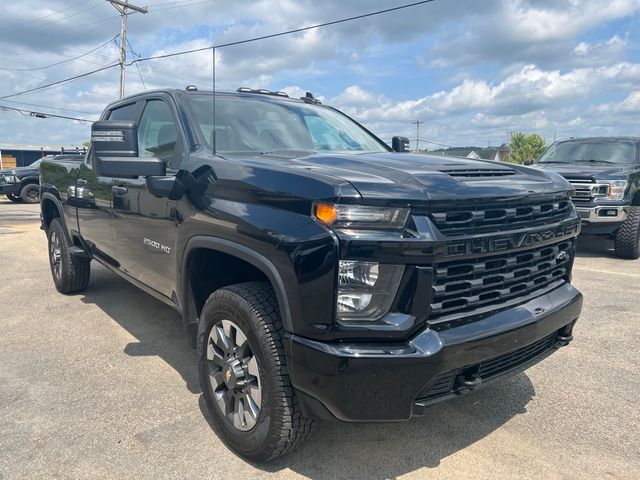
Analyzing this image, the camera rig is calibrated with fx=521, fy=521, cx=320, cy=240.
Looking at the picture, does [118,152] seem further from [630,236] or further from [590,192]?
[630,236]

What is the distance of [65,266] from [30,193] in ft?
47.9

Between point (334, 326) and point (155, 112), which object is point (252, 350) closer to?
point (334, 326)

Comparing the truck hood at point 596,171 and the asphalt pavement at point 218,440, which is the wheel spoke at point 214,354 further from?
the truck hood at point 596,171

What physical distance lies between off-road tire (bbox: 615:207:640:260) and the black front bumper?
654 centimetres

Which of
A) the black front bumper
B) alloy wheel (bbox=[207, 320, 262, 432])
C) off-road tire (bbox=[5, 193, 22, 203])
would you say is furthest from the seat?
off-road tire (bbox=[5, 193, 22, 203])

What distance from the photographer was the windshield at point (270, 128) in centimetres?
323

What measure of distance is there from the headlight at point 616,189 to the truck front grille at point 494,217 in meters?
5.81

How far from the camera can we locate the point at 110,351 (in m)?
3.95

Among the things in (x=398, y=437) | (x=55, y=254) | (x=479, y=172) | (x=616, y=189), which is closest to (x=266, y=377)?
(x=398, y=437)

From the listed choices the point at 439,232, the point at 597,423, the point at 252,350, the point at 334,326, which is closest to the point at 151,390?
the point at 252,350

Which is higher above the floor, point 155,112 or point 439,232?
point 155,112

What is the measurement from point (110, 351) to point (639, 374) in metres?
3.79

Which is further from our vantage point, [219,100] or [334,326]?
[219,100]

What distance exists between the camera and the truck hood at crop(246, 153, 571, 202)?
2.12m
